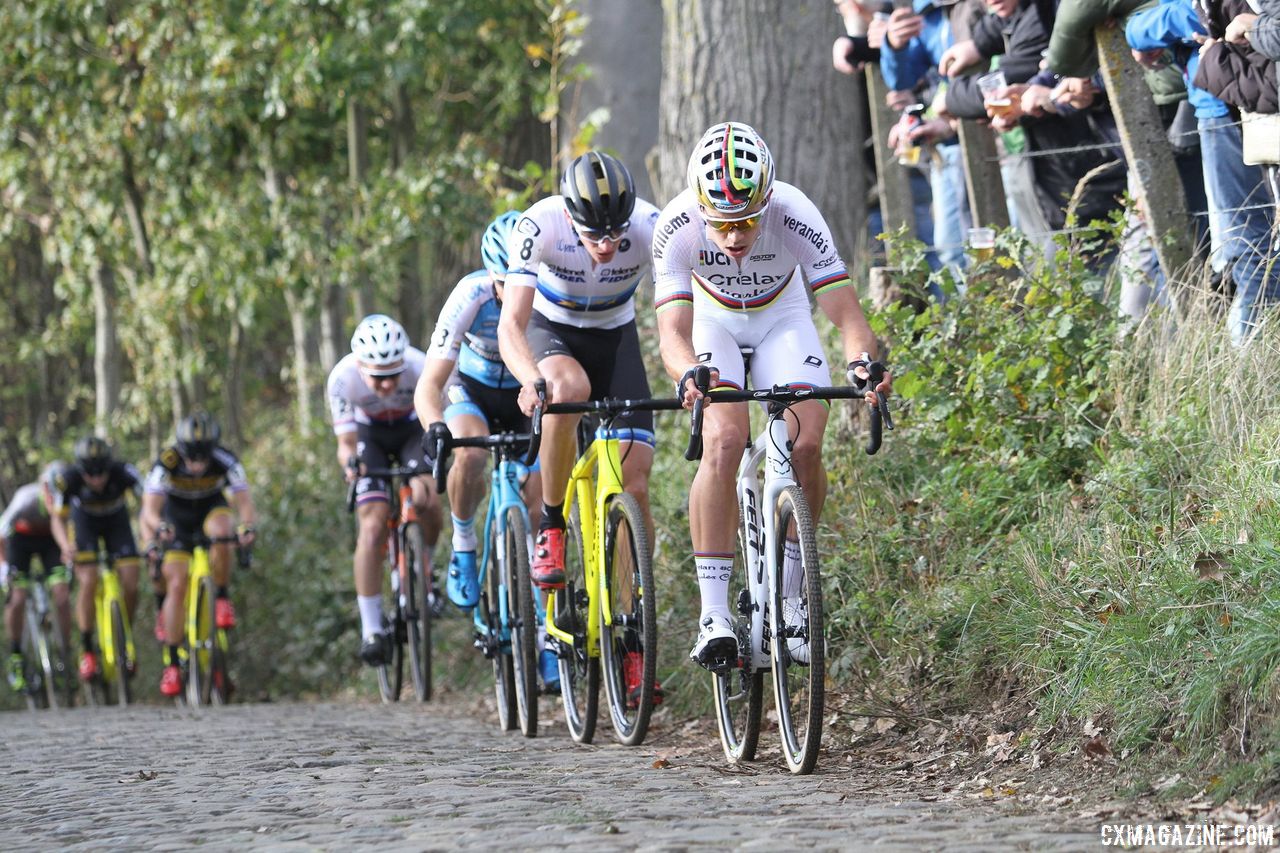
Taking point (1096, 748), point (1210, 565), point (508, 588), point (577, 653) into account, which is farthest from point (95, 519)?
point (1210, 565)

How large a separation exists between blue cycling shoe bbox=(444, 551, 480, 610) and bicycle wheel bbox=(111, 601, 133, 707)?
7559 millimetres

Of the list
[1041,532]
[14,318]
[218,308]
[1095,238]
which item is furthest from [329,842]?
[14,318]

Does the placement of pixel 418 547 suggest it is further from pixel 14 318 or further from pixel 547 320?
pixel 14 318

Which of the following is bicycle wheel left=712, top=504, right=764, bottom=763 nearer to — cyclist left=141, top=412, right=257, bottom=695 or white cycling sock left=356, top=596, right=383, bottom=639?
white cycling sock left=356, top=596, right=383, bottom=639

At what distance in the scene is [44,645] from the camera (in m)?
18.8

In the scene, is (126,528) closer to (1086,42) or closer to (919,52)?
(919,52)

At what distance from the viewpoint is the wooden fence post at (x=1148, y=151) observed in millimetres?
8016

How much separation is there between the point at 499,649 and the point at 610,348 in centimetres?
169

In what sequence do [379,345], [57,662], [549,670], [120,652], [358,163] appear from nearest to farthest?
[549,670]
[379,345]
[120,652]
[57,662]
[358,163]

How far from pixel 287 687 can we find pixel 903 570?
10.3 meters

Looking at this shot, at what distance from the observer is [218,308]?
827 inches

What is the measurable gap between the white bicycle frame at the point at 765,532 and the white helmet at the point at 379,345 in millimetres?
4852

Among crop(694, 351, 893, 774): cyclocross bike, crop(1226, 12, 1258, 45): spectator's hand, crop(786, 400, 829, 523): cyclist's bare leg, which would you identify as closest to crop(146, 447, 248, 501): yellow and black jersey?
crop(694, 351, 893, 774): cyclocross bike

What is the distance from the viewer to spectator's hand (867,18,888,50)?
33.0 ft
